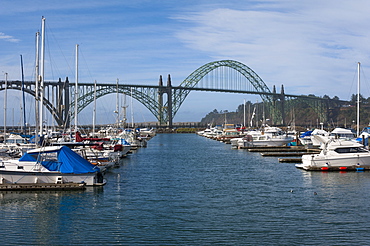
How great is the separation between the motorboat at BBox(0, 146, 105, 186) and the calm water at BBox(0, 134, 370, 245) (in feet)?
2.67

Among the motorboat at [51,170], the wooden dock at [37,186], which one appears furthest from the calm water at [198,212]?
the motorboat at [51,170]

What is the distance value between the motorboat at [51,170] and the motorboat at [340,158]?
50.9 ft

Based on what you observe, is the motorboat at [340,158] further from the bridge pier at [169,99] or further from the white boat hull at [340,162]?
the bridge pier at [169,99]

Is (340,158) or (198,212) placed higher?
(340,158)

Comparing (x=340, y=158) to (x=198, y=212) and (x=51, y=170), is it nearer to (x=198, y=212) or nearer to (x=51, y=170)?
(x=198, y=212)

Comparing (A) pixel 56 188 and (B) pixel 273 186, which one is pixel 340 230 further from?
(A) pixel 56 188

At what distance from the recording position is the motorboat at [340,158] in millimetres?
32344

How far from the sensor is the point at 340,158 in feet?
106

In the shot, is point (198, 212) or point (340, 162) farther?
point (340, 162)

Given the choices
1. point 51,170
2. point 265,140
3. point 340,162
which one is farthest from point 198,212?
point 265,140

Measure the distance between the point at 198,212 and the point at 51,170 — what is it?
333 inches

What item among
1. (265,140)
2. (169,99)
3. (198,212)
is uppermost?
(169,99)

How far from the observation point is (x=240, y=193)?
82.1 feet

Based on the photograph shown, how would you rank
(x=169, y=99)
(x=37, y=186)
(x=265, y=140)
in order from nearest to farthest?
(x=37, y=186) → (x=265, y=140) → (x=169, y=99)
